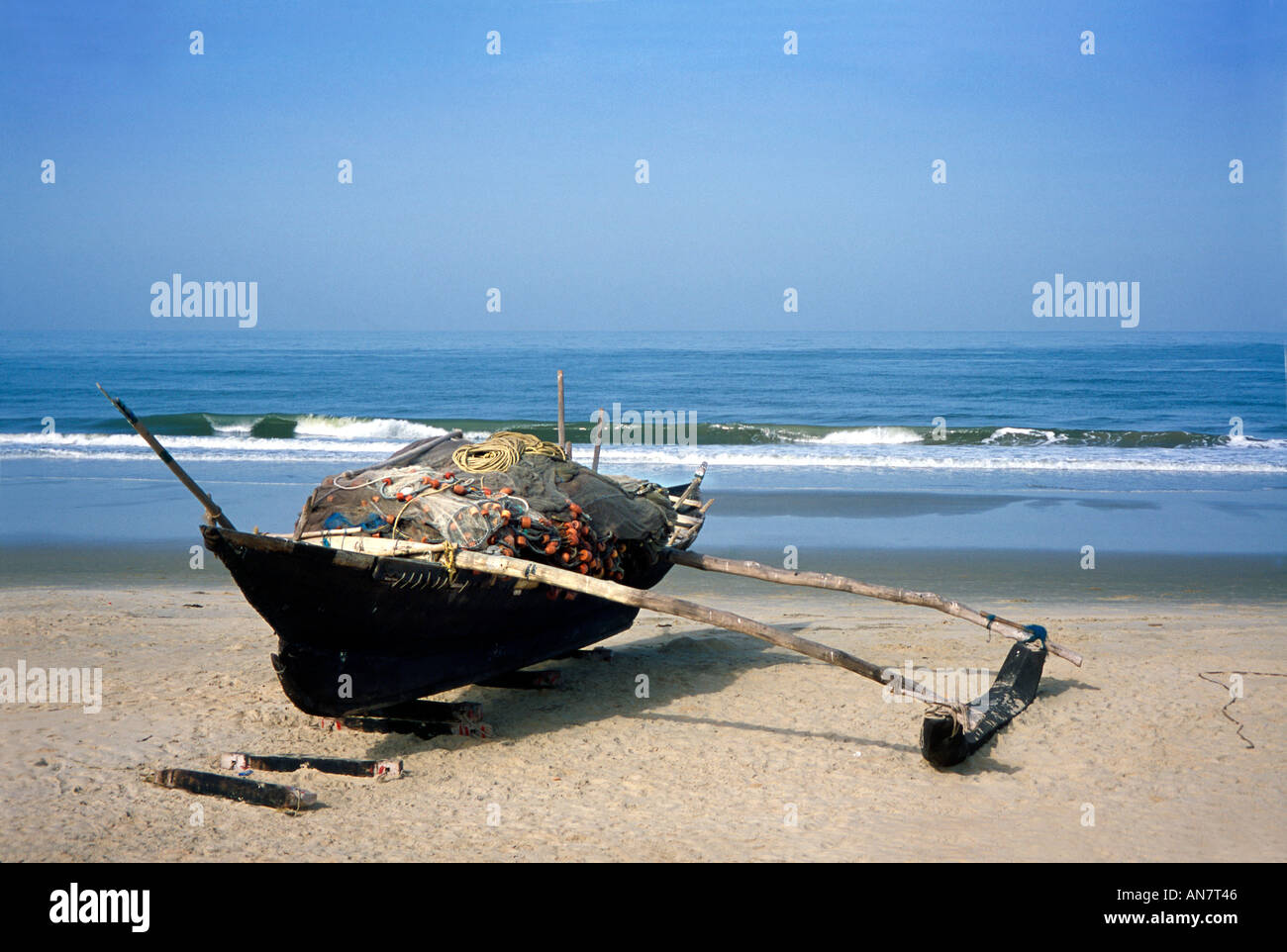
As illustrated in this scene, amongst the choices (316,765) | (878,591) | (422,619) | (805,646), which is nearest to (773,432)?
(878,591)

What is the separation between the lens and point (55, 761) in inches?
194

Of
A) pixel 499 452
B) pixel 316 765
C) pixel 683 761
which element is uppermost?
pixel 499 452

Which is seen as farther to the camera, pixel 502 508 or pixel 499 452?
pixel 499 452

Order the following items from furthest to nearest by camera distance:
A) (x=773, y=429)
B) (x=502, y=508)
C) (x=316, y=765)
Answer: (x=773, y=429)
(x=502, y=508)
(x=316, y=765)

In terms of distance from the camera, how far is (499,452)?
20.4 ft

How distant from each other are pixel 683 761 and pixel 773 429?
64.0 feet

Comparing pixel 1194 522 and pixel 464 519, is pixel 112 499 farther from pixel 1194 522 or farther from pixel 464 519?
pixel 1194 522

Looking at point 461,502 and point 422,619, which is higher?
point 461,502

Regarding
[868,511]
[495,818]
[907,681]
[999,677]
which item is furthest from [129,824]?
[868,511]

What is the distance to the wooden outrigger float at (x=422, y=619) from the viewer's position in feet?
15.1

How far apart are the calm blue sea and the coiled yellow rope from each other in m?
5.26

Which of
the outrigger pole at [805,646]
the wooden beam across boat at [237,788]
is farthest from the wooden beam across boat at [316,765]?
the outrigger pole at [805,646]

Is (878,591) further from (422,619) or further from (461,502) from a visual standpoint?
(422,619)

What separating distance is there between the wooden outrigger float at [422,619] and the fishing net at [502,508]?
0.04 metres
